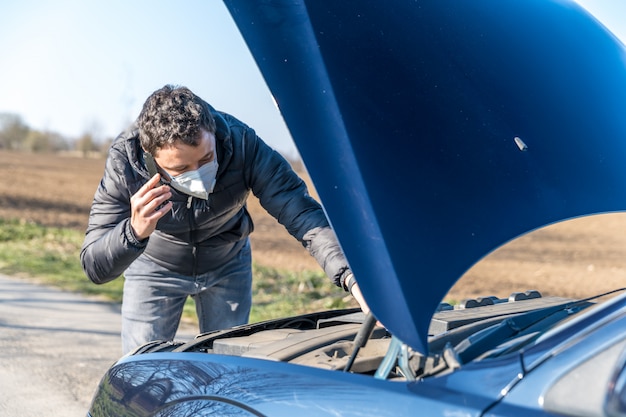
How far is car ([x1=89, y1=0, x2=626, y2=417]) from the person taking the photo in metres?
1.86

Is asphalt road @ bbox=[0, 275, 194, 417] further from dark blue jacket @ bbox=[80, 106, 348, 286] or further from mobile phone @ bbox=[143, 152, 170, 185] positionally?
mobile phone @ bbox=[143, 152, 170, 185]

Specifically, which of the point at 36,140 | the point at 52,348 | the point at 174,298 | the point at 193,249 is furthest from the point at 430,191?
the point at 36,140

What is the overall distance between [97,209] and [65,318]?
4.33 m

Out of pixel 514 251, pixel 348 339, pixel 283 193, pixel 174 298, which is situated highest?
pixel 283 193

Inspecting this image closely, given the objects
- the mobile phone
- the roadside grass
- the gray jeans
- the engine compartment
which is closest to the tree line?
the roadside grass

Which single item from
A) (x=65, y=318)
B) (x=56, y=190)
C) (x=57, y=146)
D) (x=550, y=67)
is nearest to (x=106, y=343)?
(x=65, y=318)

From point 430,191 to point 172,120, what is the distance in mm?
1558

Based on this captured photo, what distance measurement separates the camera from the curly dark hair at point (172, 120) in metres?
3.29

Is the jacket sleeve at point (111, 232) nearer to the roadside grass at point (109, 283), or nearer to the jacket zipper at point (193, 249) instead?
the jacket zipper at point (193, 249)

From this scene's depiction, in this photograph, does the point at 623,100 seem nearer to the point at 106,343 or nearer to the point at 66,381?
the point at 66,381

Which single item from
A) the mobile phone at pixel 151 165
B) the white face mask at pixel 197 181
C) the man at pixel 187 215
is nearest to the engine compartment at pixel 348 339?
the man at pixel 187 215

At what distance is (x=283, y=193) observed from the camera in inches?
144

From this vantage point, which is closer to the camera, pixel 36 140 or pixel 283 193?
pixel 283 193

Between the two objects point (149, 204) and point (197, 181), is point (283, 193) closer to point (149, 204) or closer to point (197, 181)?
point (197, 181)
